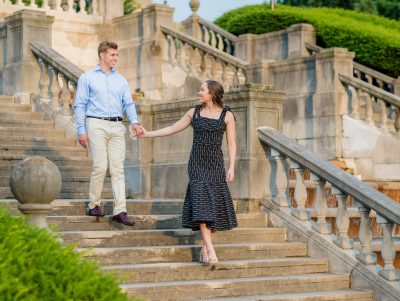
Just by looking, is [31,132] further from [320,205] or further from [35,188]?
[35,188]

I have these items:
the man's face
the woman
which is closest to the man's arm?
the man's face

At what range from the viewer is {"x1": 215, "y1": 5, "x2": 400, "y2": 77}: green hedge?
23.4m

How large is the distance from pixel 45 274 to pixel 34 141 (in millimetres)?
7994

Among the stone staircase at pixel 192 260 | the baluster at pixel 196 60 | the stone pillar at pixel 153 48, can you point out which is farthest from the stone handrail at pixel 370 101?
the stone staircase at pixel 192 260

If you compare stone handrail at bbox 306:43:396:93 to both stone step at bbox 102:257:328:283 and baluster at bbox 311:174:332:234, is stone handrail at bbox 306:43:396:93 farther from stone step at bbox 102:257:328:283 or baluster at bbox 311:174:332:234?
stone step at bbox 102:257:328:283

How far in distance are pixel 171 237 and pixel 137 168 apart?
2.71 m

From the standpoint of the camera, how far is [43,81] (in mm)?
15820

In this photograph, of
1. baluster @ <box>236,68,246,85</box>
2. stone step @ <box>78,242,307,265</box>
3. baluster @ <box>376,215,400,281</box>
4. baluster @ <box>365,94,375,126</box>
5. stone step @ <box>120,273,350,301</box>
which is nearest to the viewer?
stone step @ <box>120,273,350,301</box>

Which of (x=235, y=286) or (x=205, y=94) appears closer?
(x=235, y=286)

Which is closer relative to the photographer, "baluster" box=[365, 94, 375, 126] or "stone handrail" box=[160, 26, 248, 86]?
"baluster" box=[365, 94, 375, 126]

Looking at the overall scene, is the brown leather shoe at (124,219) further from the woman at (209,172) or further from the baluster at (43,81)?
the baluster at (43,81)

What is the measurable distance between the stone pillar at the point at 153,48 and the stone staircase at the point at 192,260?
970 centimetres

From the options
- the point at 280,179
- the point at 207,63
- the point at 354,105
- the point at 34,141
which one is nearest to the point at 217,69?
the point at 207,63

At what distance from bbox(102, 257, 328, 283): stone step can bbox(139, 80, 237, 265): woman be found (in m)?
0.16
